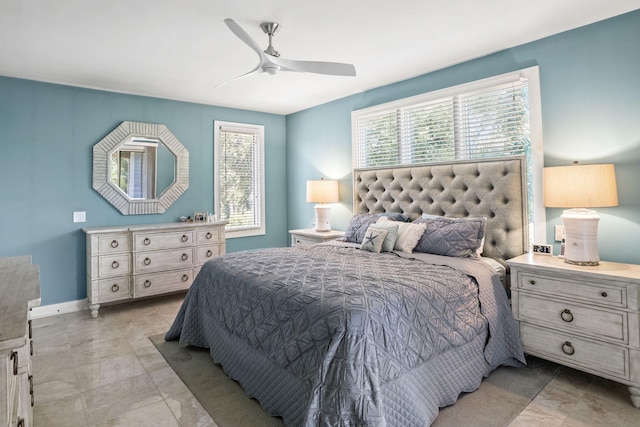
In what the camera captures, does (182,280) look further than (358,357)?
Yes

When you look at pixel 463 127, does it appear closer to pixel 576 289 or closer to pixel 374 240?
pixel 374 240

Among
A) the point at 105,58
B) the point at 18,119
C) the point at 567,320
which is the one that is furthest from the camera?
the point at 18,119

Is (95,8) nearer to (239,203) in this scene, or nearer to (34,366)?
(34,366)

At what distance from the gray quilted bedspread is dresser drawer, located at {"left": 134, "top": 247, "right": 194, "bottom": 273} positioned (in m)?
1.31

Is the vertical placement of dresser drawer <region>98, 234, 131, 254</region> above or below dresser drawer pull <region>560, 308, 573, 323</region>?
above

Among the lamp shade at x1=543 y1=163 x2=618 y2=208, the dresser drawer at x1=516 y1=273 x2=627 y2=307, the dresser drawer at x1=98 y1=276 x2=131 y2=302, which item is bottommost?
the dresser drawer at x1=98 y1=276 x2=131 y2=302

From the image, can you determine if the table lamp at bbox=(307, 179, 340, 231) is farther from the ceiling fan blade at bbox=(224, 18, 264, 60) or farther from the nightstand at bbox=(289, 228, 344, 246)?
the ceiling fan blade at bbox=(224, 18, 264, 60)

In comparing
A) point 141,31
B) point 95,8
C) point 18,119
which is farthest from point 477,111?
point 18,119

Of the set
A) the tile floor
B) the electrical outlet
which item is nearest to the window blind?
the tile floor

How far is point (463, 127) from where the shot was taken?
3.47 m

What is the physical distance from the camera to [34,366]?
8.85ft

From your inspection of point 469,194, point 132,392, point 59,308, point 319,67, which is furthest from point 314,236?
point 59,308

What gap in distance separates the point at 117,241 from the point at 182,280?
2.77ft

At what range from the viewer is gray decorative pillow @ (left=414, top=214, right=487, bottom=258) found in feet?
9.46
